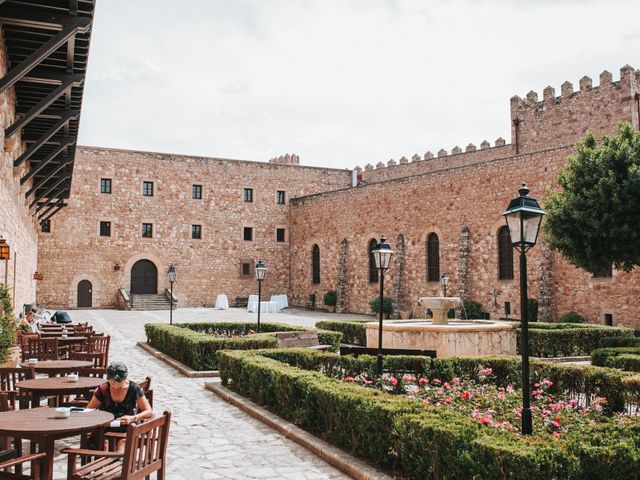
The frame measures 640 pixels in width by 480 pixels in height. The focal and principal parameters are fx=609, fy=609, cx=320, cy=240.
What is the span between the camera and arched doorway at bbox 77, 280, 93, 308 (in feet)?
102

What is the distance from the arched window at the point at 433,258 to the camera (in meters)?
25.3

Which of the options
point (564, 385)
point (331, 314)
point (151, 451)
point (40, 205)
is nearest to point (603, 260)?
point (564, 385)

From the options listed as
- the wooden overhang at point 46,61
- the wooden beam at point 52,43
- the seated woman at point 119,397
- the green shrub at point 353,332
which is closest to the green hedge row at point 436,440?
the seated woman at point 119,397

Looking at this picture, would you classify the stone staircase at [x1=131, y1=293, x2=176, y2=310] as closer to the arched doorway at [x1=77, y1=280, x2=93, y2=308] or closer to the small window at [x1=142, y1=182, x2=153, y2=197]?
the arched doorway at [x1=77, y1=280, x2=93, y2=308]

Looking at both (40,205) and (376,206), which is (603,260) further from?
(40,205)

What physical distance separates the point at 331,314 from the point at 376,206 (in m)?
5.67

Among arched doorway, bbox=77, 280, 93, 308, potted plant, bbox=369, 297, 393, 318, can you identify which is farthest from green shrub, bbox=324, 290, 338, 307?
arched doorway, bbox=77, 280, 93, 308

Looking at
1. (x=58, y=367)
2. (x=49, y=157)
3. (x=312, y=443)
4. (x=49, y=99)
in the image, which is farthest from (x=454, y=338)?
(x=49, y=157)

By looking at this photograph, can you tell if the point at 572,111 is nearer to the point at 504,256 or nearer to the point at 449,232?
the point at 449,232

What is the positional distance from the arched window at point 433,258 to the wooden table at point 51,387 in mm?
20179

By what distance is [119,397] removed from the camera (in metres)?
5.34

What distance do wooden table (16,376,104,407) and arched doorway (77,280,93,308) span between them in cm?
2624

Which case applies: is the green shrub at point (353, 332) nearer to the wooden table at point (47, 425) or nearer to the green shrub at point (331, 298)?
the wooden table at point (47, 425)

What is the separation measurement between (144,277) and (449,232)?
1675 centimetres
